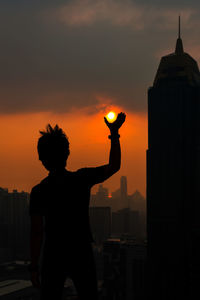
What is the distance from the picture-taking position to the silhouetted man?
6.71 m

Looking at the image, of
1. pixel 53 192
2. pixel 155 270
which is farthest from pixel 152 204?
pixel 53 192

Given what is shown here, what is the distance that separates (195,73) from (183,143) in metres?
32.1

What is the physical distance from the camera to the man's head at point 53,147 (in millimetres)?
7008

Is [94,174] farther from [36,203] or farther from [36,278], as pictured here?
[36,278]

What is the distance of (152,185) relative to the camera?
147375 millimetres

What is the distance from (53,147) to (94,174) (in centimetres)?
73

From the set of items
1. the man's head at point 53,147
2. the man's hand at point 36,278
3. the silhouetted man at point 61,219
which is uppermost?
the man's head at point 53,147

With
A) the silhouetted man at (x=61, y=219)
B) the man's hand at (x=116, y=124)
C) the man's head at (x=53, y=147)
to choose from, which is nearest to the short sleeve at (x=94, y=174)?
the silhouetted man at (x=61, y=219)

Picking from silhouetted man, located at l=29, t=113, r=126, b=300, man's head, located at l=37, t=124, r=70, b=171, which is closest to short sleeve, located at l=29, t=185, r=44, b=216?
silhouetted man, located at l=29, t=113, r=126, b=300

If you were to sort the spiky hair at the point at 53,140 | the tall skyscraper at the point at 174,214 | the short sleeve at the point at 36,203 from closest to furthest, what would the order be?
the short sleeve at the point at 36,203 < the spiky hair at the point at 53,140 < the tall skyscraper at the point at 174,214

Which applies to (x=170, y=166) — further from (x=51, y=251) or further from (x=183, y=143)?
(x=51, y=251)

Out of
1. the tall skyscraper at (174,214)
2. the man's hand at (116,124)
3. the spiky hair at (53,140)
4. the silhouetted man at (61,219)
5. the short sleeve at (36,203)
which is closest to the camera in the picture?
the silhouetted man at (61,219)

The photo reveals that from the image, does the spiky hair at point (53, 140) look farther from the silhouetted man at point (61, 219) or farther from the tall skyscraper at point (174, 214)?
the tall skyscraper at point (174, 214)

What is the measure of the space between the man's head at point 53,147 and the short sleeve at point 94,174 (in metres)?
0.39
